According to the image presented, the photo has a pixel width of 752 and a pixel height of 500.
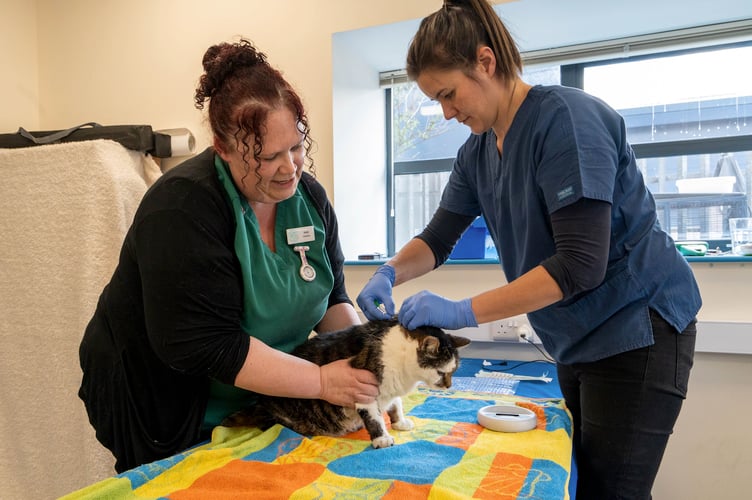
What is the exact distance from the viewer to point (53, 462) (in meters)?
1.97

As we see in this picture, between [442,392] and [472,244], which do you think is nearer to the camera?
[442,392]

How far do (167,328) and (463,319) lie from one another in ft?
1.82

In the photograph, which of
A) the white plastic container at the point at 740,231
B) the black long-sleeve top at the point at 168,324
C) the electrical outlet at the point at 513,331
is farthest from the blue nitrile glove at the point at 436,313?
the white plastic container at the point at 740,231

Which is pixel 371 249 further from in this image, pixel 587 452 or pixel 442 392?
pixel 587 452

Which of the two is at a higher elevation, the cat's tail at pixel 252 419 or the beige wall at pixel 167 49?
the beige wall at pixel 167 49

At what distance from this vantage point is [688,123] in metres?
2.14

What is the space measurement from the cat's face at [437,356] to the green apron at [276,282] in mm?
255

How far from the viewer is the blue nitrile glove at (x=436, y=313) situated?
3.31 ft

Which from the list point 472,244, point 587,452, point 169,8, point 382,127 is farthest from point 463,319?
point 169,8

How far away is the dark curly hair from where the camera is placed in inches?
36.6

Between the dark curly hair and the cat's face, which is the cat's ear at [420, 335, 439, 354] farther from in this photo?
the dark curly hair

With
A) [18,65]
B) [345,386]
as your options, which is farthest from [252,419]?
[18,65]

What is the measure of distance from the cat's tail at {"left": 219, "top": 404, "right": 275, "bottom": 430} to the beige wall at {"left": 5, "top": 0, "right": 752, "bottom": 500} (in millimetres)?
1112

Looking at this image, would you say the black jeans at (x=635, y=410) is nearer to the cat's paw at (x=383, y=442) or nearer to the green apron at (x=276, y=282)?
the cat's paw at (x=383, y=442)
